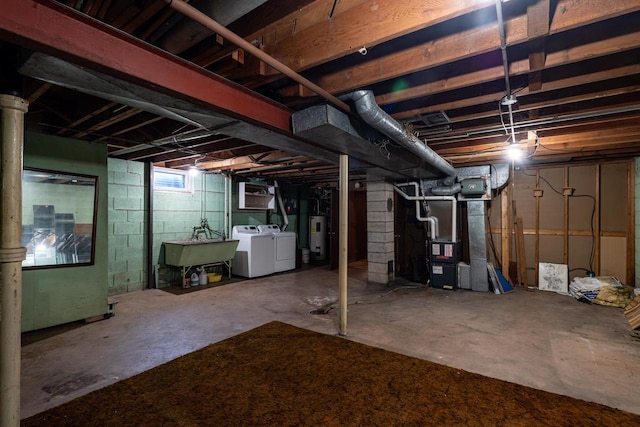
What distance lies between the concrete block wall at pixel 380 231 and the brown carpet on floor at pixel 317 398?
268 cm

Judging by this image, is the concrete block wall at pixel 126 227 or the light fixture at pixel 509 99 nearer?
the light fixture at pixel 509 99

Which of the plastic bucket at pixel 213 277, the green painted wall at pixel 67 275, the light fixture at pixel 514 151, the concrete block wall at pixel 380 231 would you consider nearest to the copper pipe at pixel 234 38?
the light fixture at pixel 514 151

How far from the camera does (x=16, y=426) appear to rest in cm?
133

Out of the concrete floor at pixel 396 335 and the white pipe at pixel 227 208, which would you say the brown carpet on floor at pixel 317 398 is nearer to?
the concrete floor at pixel 396 335

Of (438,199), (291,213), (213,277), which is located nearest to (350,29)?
(438,199)

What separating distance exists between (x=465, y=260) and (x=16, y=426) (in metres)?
6.05

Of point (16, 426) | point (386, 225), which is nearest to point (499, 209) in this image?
point (386, 225)

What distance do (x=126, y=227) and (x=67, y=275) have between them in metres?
1.62

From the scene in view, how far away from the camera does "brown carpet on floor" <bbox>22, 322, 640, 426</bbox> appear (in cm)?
186

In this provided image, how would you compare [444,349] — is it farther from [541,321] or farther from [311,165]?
[311,165]

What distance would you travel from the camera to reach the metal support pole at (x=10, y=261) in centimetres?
129

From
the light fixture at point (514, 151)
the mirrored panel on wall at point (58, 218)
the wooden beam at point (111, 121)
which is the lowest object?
the mirrored panel on wall at point (58, 218)

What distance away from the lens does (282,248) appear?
258 inches

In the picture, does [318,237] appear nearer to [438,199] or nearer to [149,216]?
[438,199]
